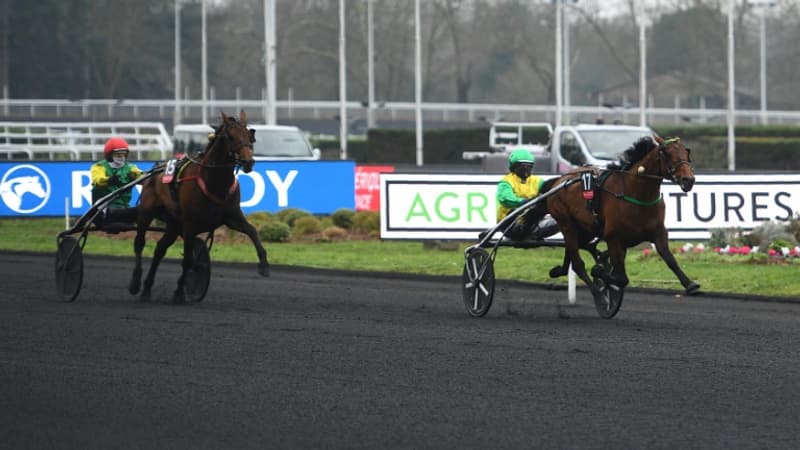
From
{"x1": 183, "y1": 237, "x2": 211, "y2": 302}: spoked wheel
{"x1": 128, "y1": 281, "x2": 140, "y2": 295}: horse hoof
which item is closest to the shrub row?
{"x1": 128, "y1": 281, "x2": 140, "y2": 295}: horse hoof

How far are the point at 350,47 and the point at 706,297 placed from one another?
201 ft

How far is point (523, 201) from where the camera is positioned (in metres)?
13.7

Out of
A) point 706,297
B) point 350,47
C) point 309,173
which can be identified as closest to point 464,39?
point 350,47

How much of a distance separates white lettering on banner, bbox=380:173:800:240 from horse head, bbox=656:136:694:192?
6.88m

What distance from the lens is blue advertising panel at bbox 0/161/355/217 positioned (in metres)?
24.8

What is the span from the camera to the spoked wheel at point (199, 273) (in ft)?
47.6

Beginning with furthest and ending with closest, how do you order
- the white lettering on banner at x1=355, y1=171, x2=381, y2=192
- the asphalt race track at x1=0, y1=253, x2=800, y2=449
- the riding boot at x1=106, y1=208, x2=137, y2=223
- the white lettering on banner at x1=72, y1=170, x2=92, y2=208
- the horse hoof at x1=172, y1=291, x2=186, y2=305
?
the white lettering on banner at x1=355, y1=171, x2=381, y2=192, the white lettering on banner at x1=72, y1=170, x2=92, y2=208, the riding boot at x1=106, y1=208, x2=137, y2=223, the horse hoof at x1=172, y1=291, x2=186, y2=305, the asphalt race track at x1=0, y1=253, x2=800, y2=449

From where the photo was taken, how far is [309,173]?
25812mm

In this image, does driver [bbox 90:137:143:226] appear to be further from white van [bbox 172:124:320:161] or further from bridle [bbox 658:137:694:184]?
white van [bbox 172:124:320:161]

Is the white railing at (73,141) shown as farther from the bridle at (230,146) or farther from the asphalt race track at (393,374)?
the asphalt race track at (393,374)

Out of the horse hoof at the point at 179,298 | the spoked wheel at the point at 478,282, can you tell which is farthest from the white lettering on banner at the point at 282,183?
the spoked wheel at the point at 478,282

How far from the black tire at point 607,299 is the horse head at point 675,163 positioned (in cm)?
103

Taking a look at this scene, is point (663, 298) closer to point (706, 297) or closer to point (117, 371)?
point (706, 297)

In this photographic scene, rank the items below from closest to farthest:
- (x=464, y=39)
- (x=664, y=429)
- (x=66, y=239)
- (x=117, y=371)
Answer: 1. (x=664, y=429)
2. (x=117, y=371)
3. (x=66, y=239)
4. (x=464, y=39)
